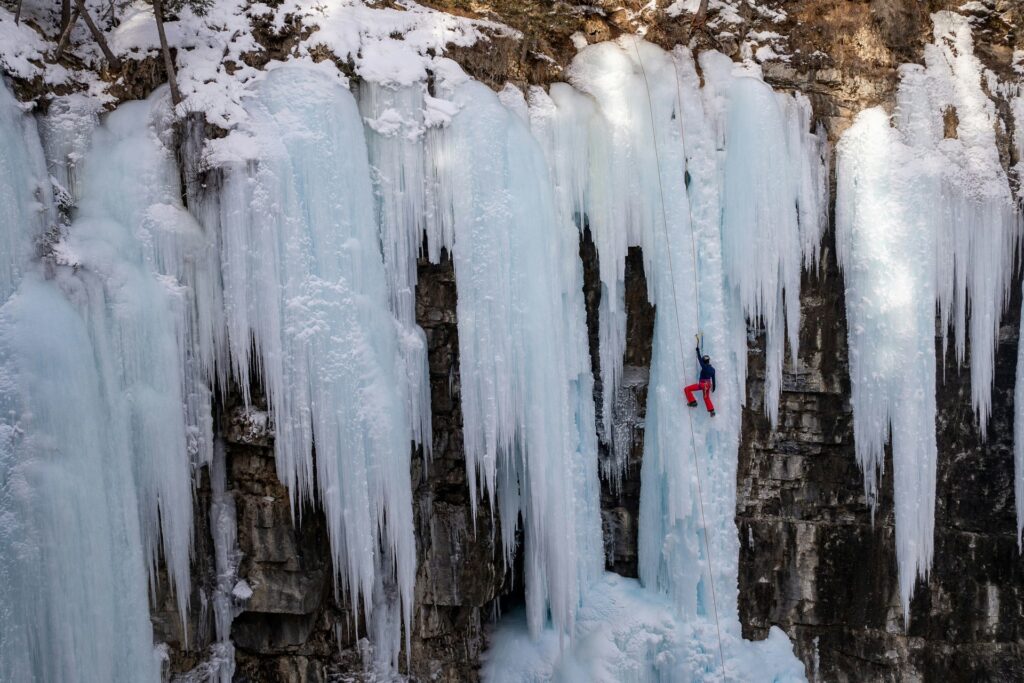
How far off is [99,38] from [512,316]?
4.06 m

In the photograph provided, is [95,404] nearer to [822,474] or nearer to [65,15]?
[65,15]

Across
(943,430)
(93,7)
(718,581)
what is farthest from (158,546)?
(943,430)

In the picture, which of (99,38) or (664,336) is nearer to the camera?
(99,38)

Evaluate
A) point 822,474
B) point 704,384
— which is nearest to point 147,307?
point 704,384

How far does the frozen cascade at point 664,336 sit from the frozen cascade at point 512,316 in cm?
61

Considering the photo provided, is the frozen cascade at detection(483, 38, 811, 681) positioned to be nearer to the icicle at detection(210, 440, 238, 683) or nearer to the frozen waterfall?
the frozen waterfall

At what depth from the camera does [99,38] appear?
7289mm

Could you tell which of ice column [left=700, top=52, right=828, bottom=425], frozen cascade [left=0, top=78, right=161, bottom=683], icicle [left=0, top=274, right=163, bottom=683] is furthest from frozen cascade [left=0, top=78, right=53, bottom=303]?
ice column [left=700, top=52, right=828, bottom=425]

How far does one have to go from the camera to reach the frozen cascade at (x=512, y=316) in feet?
26.1

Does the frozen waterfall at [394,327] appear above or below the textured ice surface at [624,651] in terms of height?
above

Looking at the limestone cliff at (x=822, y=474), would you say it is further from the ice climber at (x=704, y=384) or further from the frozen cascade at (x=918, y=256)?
the ice climber at (x=704, y=384)

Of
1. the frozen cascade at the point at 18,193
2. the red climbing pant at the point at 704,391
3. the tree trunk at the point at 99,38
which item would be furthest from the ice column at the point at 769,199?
the frozen cascade at the point at 18,193

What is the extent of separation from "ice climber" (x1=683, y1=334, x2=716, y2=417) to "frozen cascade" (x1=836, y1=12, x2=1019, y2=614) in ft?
5.19

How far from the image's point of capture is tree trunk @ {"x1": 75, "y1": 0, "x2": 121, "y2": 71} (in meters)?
7.05
